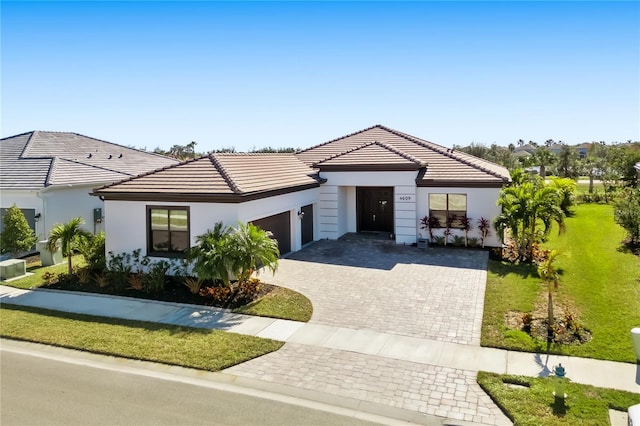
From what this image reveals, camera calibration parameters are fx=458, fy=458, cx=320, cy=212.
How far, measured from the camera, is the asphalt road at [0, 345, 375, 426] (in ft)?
24.2

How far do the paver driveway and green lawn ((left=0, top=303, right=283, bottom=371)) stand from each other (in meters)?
2.57

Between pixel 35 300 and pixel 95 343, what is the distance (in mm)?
5230

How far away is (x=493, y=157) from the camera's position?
57.0 metres

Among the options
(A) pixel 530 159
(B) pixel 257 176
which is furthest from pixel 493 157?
(B) pixel 257 176

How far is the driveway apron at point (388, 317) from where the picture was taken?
26.7ft

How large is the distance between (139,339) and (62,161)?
55.4 ft

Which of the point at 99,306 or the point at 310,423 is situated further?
the point at 99,306

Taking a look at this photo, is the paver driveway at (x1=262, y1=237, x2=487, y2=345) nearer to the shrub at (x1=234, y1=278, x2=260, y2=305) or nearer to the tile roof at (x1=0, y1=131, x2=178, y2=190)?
the shrub at (x1=234, y1=278, x2=260, y2=305)

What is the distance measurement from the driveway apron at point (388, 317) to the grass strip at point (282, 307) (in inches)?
12.3

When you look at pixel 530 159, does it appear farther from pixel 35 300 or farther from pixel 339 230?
pixel 35 300

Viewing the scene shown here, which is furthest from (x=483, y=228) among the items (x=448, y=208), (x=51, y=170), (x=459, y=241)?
(x=51, y=170)

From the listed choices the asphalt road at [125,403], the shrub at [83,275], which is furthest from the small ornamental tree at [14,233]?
the asphalt road at [125,403]

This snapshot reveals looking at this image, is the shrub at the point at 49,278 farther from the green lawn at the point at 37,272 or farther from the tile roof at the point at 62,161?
the tile roof at the point at 62,161

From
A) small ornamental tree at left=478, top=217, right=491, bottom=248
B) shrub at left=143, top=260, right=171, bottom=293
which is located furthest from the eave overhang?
small ornamental tree at left=478, top=217, right=491, bottom=248
